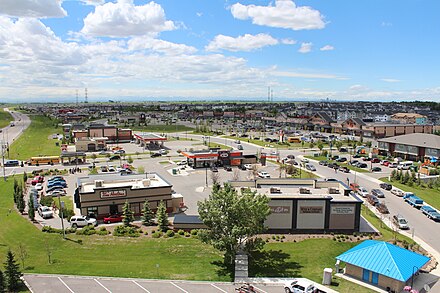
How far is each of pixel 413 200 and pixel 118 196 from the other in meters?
35.1

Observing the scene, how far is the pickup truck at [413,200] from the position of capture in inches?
1686

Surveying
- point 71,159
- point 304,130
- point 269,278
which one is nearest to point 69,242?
point 269,278

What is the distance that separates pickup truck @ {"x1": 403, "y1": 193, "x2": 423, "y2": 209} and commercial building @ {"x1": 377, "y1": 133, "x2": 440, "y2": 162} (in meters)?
26.7

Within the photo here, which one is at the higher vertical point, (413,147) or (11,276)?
(413,147)

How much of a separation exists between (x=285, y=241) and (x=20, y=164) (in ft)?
187

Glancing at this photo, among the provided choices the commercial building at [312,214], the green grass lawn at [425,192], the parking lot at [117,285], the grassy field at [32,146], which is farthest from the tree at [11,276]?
the grassy field at [32,146]

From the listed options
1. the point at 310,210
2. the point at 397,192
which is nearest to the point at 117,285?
the point at 310,210

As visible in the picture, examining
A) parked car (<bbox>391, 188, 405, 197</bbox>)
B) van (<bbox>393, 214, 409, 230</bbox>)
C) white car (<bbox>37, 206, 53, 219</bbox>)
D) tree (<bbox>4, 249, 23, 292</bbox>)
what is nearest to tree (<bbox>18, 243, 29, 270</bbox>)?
tree (<bbox>4, 249, 23, 292</bbox>)

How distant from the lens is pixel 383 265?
24531mm

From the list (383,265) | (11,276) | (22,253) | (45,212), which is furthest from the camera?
(45,212)

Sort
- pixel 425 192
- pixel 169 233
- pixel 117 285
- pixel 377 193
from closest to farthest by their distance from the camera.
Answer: pixel 117 285
pixel 169 233
pixel 377 193
pixel 425 192

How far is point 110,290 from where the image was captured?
23078mm

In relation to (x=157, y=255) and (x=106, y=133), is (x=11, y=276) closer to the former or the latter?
(x=157, y=255)

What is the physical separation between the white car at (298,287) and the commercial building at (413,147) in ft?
184
